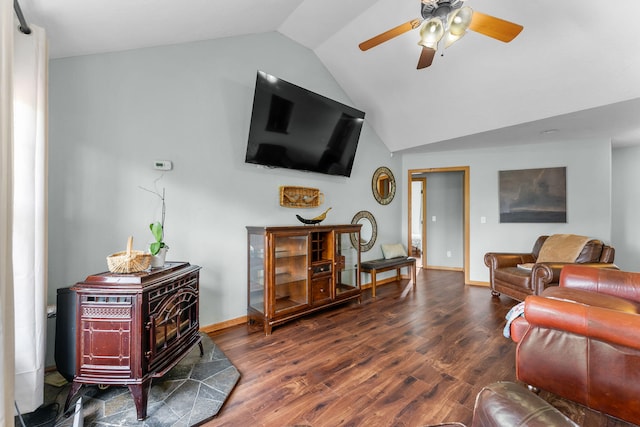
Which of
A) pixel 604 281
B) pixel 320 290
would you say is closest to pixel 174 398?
pixel 320 290

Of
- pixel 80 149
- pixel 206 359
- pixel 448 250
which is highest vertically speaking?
pixel 80 149

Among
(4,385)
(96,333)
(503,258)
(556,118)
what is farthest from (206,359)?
(556,118)

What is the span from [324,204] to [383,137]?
177 cm

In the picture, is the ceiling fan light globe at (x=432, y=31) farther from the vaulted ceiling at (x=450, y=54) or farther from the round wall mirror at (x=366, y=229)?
the round wall mirror at (x=366, y=229)

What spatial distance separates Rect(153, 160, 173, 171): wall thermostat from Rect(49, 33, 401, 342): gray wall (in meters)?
0.05

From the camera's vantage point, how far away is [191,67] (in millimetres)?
2641

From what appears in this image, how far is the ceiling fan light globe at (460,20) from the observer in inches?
67.3

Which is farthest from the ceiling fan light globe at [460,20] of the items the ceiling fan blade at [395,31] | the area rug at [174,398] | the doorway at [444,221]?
the doorway at [444,221]

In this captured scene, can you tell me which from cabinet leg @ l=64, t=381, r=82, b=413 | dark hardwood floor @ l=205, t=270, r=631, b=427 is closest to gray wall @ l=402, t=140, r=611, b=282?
dark hardwood floor @ l=205, t=270, r=631, b=427

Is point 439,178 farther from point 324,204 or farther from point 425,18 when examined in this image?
point 425,18

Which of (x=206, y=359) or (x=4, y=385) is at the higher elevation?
(x=4, y=385)

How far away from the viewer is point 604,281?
7.04 feet

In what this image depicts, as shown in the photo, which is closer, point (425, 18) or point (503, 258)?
point (425, 18)

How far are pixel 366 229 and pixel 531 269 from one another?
2217 millimetres
